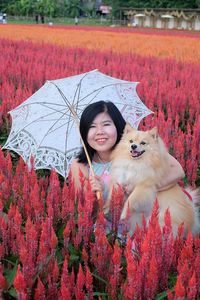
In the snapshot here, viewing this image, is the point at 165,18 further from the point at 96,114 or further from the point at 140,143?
the point at 140,143

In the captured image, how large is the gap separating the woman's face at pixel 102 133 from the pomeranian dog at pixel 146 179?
31 cm

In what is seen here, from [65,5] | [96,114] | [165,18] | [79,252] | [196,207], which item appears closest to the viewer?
[79,252]

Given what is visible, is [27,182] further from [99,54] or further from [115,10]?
[115,10]

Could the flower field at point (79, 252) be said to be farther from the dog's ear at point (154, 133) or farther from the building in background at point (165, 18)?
the building in background at point (165, 18)

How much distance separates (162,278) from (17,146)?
78.9 inches

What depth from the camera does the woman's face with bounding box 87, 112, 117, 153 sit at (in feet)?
10.0

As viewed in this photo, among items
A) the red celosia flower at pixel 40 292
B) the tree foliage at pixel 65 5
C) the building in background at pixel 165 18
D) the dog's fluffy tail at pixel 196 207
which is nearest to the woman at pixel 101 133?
the dog's fluffy tail at pixel 196 207

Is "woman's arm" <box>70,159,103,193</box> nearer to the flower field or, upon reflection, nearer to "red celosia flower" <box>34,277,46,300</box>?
the flower field

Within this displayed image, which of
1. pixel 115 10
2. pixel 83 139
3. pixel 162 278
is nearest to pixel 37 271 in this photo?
pixel 162 278

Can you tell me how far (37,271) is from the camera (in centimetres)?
186

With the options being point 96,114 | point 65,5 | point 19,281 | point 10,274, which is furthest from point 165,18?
point 19,281

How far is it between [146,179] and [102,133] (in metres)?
0.59

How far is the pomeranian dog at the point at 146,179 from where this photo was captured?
2.51 m

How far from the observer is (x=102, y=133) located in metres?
3.06
